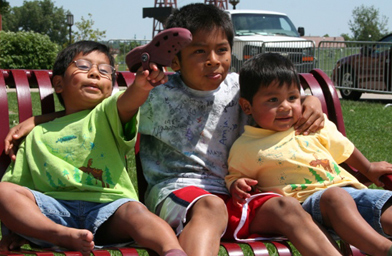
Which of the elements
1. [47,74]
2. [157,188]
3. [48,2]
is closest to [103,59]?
[47,74]

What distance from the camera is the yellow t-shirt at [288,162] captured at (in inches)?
107

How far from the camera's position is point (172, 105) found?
2.91 m

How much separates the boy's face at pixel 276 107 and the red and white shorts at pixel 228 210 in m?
0.36

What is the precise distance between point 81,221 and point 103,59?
814 millimetres

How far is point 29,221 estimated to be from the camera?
2381 millimetres

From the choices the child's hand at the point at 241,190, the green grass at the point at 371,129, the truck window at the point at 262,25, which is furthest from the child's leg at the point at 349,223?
the truck window at the point at 262,25

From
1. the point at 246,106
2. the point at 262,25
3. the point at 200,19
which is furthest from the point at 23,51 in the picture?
the point at 246,106

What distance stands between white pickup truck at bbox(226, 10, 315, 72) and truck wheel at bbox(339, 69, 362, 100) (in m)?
1.02

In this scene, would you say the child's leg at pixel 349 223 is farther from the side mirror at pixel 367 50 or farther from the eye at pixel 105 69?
the side mirror at pixel 367 50

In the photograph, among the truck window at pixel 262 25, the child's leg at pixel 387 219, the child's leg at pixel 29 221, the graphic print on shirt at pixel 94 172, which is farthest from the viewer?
the truck window at pixel 262 25

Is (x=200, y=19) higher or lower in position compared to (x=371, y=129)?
higher

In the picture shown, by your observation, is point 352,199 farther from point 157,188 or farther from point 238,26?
point 238,26

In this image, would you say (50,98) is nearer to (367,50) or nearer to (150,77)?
(150,77)

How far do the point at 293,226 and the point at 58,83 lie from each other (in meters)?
1.37
